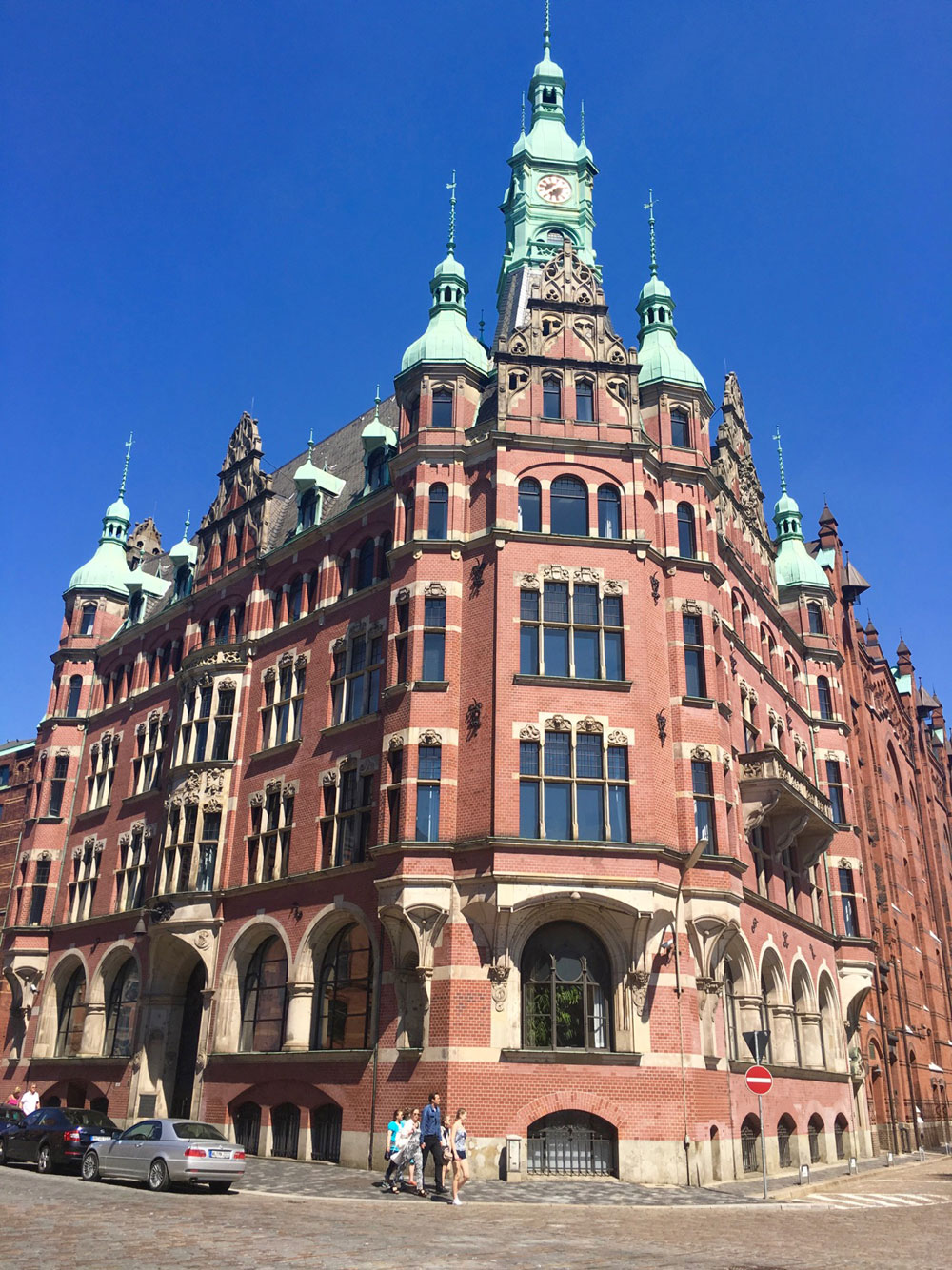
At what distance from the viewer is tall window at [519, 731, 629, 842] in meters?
29.6

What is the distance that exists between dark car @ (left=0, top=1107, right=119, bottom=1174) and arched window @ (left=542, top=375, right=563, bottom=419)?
23.9 meters

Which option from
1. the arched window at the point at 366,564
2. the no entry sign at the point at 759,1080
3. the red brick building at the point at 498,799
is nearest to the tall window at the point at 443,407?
the red brick building at the point at 498,799

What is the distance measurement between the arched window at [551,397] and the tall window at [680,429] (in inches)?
177

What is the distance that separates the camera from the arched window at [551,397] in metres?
35.1

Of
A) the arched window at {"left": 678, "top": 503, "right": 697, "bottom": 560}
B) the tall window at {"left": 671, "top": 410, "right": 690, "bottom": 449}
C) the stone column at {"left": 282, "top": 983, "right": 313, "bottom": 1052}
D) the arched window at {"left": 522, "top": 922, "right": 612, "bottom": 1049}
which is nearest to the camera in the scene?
the arched window at {"left": 522, "top": 922, "right": 612, "bottom": 1049}

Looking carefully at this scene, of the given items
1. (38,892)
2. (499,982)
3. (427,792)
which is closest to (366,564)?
(427,792)

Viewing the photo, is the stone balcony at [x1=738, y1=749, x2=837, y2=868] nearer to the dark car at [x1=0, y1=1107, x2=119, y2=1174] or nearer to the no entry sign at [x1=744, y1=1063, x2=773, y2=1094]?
the no entry sign at [x1=744, y1=1063, x2=773, y2=1094]

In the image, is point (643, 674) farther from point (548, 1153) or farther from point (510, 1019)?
point (548, 1153)

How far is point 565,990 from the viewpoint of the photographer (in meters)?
28.7

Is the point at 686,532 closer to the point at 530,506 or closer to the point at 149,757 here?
the point at 530,506

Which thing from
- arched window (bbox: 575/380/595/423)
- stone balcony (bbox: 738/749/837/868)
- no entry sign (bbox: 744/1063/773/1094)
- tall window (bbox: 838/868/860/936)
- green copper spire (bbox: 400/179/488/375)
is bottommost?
no entry sign (bbox: 744/1063/773/1094)

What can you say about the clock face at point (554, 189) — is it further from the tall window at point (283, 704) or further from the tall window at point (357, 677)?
the tall window at point (283, 704)

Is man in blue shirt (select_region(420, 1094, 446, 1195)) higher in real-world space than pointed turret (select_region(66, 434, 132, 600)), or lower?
lower

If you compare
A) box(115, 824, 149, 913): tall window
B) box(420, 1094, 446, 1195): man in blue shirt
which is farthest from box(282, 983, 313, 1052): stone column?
box(115, 824, 149, 913): tall window
